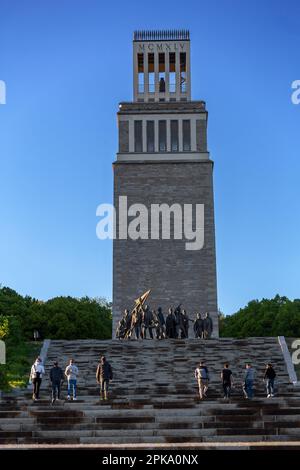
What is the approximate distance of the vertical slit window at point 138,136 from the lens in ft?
158

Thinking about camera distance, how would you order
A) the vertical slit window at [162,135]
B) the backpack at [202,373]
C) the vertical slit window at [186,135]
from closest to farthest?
the backpack at [202,373], the vertical slit window at [162,135], the vertical slit window at [186,135]

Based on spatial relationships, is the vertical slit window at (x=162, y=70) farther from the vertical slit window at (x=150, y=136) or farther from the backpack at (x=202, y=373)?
the backpack at (x=202, y=373)

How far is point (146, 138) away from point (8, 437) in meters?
32.6

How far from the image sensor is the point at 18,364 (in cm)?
2738

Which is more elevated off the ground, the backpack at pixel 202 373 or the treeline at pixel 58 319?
the treeline at pixel 58 319

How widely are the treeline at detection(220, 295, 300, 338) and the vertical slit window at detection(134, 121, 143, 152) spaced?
534 inches

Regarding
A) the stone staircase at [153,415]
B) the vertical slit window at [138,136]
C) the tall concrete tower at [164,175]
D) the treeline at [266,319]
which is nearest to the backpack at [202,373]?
the stone staircase at [153,415]

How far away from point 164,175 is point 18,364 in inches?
858

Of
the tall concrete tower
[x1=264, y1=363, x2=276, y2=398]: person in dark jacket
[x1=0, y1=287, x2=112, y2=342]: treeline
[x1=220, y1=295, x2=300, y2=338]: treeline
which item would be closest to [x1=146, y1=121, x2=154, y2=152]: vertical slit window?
the tall concrete tower

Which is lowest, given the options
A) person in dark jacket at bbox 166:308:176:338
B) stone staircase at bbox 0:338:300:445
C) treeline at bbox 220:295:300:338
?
stone staircase at bbox 0:338:300:445

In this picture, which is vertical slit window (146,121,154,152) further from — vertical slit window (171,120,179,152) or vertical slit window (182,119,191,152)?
vertical slit window (182,119,191,152)

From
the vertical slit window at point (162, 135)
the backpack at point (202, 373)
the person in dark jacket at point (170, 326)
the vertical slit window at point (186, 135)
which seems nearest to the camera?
the backpack at point (202, 373)

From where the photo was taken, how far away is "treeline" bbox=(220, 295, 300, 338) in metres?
50.0
